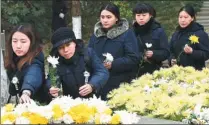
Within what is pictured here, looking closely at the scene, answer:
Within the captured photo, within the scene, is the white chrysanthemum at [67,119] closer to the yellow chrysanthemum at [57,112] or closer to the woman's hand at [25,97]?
the yellow chrysanthemum at [57,112]

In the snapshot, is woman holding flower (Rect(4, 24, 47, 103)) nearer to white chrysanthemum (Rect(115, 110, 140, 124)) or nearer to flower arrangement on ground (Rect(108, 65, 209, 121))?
flower arrangement on ground (Rect(108, 65, 209, 121))

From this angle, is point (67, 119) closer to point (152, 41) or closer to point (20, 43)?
point (20, 43)

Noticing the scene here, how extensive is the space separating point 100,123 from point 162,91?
1280 mm

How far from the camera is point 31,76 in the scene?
3.73 m

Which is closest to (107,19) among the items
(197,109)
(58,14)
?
(197,109)

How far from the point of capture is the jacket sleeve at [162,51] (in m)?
5.46

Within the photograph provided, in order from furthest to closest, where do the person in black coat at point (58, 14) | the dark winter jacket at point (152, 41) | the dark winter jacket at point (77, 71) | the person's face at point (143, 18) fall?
the person in black coat at point (58, 14)
the dark winter jacket at point (152, 41)
the person's face at point (143, 18)
the dark winter jacket at point (77, 71)

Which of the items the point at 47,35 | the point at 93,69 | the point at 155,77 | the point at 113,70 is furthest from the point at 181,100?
the point at 47,35

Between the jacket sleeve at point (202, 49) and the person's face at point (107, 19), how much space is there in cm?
114

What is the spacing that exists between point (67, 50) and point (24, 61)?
0.35 metres

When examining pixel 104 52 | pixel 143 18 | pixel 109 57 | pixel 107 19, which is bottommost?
pixel 109 57

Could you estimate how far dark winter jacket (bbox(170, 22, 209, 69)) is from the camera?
561 cm

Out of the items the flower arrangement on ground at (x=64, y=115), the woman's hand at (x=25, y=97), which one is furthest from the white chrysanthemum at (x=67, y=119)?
the woman's hand at (x=25, y=97)

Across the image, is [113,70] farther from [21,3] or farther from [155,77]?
[21,3]
